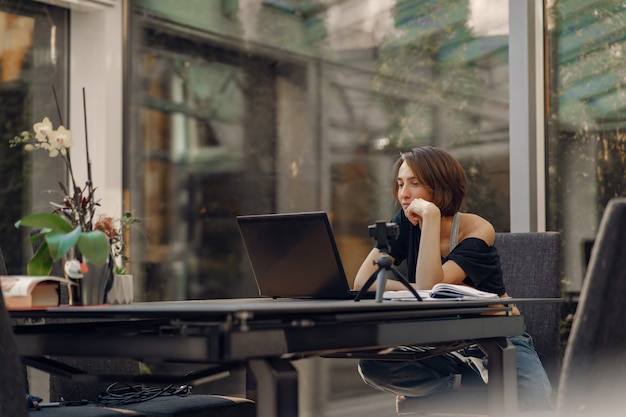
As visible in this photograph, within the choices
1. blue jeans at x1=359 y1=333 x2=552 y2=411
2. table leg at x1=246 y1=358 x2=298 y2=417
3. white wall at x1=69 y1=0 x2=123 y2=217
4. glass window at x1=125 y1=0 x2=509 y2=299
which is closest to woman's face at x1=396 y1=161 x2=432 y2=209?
blue jeans at x1=359 y1=333 x2=552 y2=411

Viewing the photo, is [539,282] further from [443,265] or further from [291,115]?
[291,115]

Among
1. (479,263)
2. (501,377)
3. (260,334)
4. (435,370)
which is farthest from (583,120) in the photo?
(260,334)

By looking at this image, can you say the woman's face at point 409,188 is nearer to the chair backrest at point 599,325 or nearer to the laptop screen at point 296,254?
the laptop screen at point 296,254

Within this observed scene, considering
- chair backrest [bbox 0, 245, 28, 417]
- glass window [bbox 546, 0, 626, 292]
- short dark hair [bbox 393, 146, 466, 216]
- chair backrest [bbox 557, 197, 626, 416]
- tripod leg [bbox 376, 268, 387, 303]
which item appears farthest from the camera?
glass window [bbox 546, 0, 626, 292]

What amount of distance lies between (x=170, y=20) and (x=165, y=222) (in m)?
1.03

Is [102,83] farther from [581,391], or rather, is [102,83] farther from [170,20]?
[581,391]

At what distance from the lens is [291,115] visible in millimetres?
4129

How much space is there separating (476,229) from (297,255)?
2.62 ft

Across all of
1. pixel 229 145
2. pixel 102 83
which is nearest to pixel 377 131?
pixel 229 145

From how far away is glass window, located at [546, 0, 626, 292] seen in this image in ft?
10.6

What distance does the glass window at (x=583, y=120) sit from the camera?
10.6 ft

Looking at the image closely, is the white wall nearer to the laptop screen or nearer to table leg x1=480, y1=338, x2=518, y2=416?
the laptop screen

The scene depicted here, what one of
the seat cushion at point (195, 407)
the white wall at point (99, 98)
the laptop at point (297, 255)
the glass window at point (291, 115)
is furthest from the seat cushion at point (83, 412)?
the white wall at point (99, 98)

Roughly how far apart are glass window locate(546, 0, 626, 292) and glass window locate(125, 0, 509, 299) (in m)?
0.20
